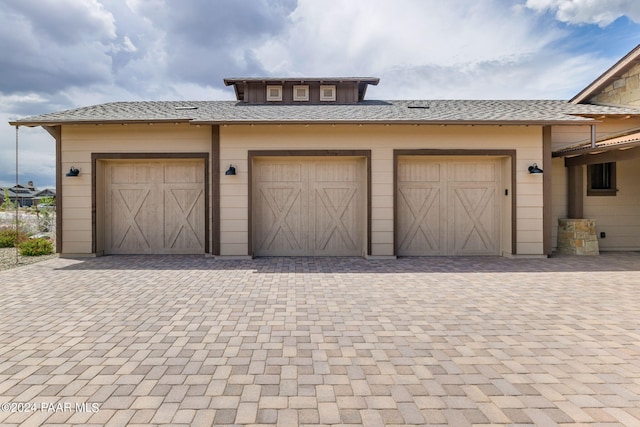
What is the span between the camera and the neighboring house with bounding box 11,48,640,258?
738 cm

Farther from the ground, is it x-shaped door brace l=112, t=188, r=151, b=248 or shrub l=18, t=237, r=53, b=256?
x-shaped door brace l=112, t=188, r=151, b=248

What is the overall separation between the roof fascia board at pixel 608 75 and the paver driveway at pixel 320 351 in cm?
732

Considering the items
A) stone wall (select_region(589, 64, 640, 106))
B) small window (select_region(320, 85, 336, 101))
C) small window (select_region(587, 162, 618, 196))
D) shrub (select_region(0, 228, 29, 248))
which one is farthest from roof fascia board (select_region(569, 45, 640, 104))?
shrub (select_region(0, 228, 29, 248))

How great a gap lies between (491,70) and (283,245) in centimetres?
1169

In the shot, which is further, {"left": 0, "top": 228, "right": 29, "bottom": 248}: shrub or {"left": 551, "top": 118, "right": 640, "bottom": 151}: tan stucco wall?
{"left": 0, "top": 228, "right": 29, "bottom": 248}: shrub

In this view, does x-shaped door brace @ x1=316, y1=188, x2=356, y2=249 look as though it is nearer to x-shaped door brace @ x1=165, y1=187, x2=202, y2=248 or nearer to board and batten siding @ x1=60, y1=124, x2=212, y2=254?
board and batten siding @ x1=60, y1=124, x2=212, y2=254

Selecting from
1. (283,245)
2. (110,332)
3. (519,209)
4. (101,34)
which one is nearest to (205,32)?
(101,34)

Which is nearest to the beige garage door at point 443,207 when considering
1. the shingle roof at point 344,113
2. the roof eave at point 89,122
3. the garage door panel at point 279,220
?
the shingle roof at point 344,113

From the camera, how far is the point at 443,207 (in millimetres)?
7672

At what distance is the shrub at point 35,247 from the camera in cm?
776

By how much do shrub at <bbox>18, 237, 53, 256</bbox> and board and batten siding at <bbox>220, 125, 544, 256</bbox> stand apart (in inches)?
188

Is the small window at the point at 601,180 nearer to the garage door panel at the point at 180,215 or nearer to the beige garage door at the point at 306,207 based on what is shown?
the beige garage door at the point at 306,207

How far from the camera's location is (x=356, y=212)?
304 inches

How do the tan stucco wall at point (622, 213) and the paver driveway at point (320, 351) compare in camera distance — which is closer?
the paver driveway at point (320, 351)
